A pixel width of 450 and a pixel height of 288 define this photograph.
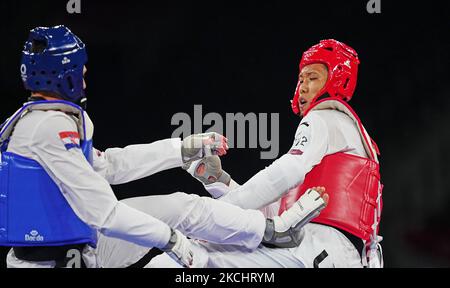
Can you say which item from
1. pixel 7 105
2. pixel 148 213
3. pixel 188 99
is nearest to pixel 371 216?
pixel 148 213

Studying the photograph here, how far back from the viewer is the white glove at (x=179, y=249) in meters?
3.44

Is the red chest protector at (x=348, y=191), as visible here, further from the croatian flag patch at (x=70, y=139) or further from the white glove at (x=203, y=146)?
the croatian flag patch at (x=70, y=139)

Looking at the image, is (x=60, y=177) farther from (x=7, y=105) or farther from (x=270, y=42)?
(x=270, y=42)

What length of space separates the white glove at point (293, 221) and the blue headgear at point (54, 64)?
1240mm

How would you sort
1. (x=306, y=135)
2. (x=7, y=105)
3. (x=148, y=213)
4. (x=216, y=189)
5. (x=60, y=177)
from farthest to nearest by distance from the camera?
(x=7, y=105) → (x=216, y=189) → (x=306, y=135) → (x=148, y=213) → (x=60, y=177)

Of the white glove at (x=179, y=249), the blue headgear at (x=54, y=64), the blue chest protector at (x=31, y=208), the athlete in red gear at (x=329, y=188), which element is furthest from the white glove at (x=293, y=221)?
the blue headgear at (x=54, y=64)

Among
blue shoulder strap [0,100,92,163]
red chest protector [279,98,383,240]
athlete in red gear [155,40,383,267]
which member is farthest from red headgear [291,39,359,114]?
blue shoulder strap [0,100,92,163]

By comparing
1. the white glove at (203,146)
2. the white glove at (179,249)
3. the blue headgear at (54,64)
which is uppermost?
the blue headgear at (54,64)

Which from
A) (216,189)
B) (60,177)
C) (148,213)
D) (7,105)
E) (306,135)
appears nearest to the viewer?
(60,177)

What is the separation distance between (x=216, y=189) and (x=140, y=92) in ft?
3.56

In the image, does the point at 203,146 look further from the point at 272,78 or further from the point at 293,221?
the point at 272,78

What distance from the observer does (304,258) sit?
12.7 ft

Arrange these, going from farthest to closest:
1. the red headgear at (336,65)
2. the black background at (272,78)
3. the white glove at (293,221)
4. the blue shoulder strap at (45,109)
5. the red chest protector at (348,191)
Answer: the black background at (272,78) → the red headgear at (336,65) → the red chest protector at (348,191) → the white glove at (293,221) → the blue shoulder strap at (45,109)

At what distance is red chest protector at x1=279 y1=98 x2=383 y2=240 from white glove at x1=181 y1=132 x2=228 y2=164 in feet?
1.66
